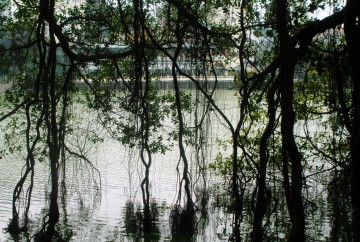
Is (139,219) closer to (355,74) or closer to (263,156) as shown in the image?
(263,156)

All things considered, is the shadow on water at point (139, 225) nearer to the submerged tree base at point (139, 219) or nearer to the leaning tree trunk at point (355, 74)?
the submerged tree base at point (139, 219)

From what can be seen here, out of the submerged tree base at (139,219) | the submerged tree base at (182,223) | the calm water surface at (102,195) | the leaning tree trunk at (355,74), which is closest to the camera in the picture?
the leaning tree trunk at (355,74)

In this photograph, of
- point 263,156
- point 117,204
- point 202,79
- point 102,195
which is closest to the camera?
point 263,156

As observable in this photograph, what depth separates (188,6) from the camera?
4402 mm

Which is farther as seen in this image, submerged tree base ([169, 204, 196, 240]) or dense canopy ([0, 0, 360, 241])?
submerged tree base ([169, 204, 196, 240])

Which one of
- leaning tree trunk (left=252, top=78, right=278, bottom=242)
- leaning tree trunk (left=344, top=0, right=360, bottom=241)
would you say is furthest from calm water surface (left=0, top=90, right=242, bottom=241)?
leaning tree trunk (left=344, top=0, right=360, bottom=241)

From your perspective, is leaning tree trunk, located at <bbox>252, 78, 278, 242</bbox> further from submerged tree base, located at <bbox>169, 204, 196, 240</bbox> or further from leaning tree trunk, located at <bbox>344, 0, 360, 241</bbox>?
submerged tree base, located at <bbox>169, 204, 196, 240</bbox>

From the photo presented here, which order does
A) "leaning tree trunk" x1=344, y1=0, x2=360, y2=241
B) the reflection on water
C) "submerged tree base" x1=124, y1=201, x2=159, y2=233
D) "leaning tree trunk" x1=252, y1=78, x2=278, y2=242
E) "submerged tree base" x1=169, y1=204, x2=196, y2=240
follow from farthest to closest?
the reflection on water, "submerged tree base" x1=124, y1=201, x2=159, y2=233, "submerged tree base" x1=169, y1=204, x2=196, y2=240, "leaning tree trunk" x1=252, y1=78, x2=278, y2=242, "leaning tree trunk" x1=344, y1=0, x2=360, y2=241

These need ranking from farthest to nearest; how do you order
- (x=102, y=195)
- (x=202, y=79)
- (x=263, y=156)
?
(x=102, y=195), (x=202, y=79), (x=263, y=156)

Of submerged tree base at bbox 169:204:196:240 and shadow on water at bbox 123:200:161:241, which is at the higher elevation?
submerged tree base at bbox 169:204:196:240

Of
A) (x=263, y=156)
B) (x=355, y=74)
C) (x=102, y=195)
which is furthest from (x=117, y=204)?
(x=355, y=74)

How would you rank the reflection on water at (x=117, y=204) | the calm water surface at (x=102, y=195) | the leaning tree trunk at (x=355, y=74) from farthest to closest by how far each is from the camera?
the calm water surface at (x=102, y=195) < the reflection on water at (x=117, y=204) < the leaning tree trunk at (x=355, y=74)

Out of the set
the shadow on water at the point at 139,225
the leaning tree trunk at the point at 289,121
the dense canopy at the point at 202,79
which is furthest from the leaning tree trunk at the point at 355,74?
the shadow on water at the point at 139,225

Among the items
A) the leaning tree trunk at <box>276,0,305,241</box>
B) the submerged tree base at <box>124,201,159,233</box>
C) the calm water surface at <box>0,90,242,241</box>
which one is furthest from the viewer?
the calm water surface at <box>0,90,242,241</box>
